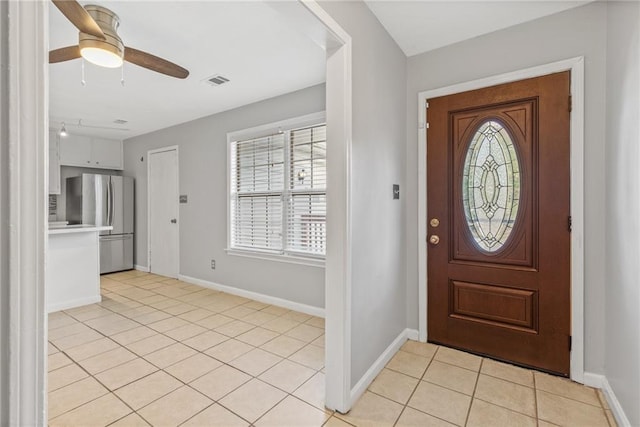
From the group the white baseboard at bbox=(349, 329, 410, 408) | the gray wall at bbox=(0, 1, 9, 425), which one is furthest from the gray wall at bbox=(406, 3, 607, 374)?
the gray wall at bbox=(0, 1, 9, 425)

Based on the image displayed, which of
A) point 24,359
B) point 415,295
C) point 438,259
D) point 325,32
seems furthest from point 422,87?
point 24,359

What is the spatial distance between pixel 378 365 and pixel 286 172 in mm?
2218

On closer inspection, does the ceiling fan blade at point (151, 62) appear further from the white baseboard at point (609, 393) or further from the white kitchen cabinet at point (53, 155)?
the white baseboard at point (609, 393)

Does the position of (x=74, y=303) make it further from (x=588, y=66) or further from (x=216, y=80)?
(x=588, y=66)

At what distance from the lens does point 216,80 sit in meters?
3.12

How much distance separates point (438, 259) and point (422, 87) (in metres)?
1.49

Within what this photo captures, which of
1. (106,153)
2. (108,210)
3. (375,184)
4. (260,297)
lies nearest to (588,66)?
(375,184)

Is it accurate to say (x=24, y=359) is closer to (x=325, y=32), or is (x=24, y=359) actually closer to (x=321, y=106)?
(x=325, y=32)

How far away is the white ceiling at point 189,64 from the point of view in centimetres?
206

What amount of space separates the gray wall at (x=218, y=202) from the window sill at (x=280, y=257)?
53mm

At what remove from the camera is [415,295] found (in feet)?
8.77

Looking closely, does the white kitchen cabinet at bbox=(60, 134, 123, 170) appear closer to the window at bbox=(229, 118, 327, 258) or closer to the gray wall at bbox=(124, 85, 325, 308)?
the gray wall at bbox=(124, 85, 325, 308)

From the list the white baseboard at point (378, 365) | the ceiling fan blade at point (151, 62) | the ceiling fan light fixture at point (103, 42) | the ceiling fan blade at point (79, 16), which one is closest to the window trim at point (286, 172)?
the white baseboard at point (378, 365)

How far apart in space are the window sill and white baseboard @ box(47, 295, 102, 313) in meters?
1.65
